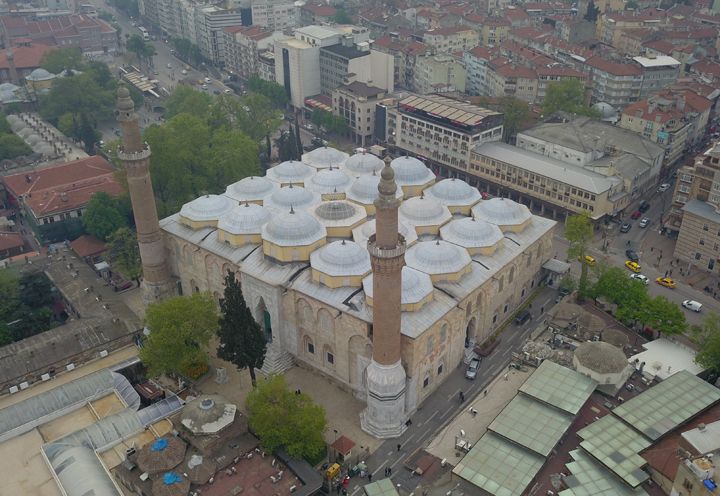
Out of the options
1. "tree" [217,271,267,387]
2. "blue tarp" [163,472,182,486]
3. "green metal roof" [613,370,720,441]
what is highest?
"tree" [217,271,267,387]

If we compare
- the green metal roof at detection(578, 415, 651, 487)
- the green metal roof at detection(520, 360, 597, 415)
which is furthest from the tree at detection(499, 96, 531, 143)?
the green metal roof at detection(578, 415, 651, 487)

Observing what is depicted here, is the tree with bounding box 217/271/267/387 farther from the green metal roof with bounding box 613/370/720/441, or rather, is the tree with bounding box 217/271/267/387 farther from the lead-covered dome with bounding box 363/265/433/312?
the green metal roof with bounding box 613/370/720/441

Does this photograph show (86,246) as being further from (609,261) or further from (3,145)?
(609,261)

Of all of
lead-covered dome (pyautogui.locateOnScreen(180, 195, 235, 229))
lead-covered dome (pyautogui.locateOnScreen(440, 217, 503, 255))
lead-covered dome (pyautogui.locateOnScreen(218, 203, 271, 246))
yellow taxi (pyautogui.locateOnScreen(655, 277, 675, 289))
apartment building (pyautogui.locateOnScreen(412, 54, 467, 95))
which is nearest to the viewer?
lead-covered dome (pyautogui.locateOnScreen(440, 217, 503, 255))

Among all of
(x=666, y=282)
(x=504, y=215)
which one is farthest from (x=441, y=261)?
(x=666, y=282)

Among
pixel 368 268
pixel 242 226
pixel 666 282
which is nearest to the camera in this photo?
pixel 368 268

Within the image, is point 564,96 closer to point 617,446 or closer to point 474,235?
point 474,235

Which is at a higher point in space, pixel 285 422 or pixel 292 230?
pixel 292 230

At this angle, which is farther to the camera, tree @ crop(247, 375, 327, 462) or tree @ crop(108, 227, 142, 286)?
tree @ crop(108, 227, 142, 286)
